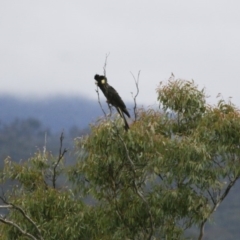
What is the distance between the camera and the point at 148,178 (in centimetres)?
1020

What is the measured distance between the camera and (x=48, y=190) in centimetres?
1062

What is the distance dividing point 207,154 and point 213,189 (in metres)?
0.66

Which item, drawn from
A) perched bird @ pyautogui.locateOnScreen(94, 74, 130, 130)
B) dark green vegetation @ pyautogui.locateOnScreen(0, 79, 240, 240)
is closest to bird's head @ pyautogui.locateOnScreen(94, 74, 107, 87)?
perched bird @ pyautogui.locateOnScreen(94, 74, 130, 130)

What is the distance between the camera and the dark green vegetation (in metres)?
9.87

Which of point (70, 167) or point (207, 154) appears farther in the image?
point (70, 167)

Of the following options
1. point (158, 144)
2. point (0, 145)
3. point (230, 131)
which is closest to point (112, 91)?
point (158, 144)

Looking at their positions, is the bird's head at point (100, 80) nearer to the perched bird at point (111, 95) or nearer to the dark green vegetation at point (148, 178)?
the perched bird at point (111, 95)

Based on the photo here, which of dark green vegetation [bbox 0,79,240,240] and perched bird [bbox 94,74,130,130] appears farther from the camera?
dark green vegetation [bbox 0,79,240,240]

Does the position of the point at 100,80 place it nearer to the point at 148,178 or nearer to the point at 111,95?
the point at 111,95

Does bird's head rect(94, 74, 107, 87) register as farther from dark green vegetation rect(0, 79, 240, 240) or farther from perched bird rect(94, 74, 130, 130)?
dark green vegetation rect(0, 79, 240, 240)

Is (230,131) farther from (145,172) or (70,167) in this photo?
(70,167)

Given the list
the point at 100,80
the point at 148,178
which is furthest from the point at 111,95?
the point at 148,178

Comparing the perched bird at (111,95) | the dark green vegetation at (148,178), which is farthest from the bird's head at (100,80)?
the dark green vegetation at (148,178)

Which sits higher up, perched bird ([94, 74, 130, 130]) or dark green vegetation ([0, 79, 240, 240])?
perched bird ([94, 74, 130, 130])
